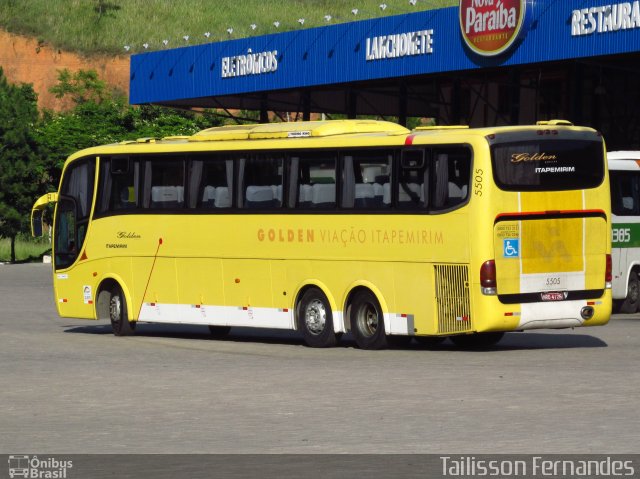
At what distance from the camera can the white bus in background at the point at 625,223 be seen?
100 ft

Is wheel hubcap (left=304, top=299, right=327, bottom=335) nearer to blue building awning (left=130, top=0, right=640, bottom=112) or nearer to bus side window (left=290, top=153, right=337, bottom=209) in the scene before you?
bus side window (left=290, top=153, right=337, bottom=209)

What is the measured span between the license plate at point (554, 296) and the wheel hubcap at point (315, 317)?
11.3 ft

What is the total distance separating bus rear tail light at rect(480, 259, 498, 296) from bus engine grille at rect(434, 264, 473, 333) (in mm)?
269

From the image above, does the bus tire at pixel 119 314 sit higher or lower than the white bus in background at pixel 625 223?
lower

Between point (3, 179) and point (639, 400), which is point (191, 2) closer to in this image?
point (3, 179)

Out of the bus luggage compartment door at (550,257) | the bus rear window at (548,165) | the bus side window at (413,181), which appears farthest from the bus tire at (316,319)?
the bus rear window at (548,165)

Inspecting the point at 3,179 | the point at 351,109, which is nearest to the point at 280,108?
the point at 351,109

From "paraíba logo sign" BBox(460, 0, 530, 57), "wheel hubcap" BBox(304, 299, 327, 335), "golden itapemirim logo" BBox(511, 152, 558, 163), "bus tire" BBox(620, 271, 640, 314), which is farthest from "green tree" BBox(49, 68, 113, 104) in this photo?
"golden itapemirim logo" BBox(511, 152, 558, 163)

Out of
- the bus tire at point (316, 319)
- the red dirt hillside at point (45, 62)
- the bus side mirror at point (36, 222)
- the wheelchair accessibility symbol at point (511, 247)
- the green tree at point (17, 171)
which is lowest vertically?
the bus tire at point (316, 319)

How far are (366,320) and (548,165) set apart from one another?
3483 mm

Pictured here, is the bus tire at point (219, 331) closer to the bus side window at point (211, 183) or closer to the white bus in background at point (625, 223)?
the bus side window at point (211, 183)

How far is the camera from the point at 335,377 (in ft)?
58.1

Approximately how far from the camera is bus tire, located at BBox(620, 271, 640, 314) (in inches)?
1237

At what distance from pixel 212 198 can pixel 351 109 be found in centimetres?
2566
